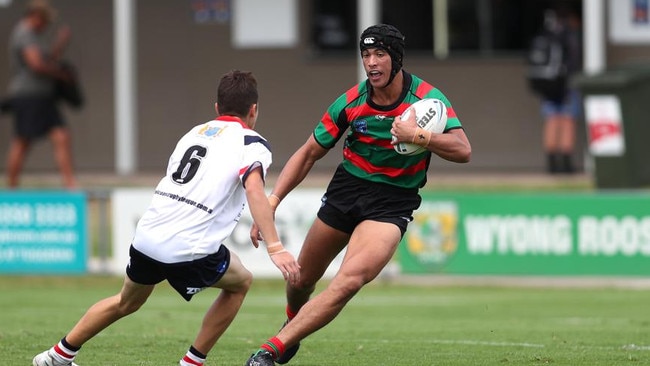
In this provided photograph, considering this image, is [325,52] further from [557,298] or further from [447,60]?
[557,298]

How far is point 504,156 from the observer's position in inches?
875

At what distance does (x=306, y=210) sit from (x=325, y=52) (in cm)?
657

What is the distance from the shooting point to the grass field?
9109 millimetres

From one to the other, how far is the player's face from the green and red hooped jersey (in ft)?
0.64

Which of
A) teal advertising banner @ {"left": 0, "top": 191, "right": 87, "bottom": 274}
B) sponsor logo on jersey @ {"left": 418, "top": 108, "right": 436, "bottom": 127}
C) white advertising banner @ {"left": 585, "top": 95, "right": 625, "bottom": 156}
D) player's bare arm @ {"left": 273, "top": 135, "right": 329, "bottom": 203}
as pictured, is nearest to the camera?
sponsor logo on jersey @ {"left": 418, "top": 108, "right": 436, "bottom": 127}

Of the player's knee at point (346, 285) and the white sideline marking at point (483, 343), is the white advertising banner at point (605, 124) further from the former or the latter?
the player's knee at point (346, 285)

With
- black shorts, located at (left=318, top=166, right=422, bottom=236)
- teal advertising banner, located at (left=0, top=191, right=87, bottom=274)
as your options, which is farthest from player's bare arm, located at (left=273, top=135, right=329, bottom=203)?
teal advertising banner, located at (left=0, top=191, right=87, bottom=274)

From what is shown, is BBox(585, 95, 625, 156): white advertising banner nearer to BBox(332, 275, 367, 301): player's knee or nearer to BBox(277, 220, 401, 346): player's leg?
BBox(277, 220, 401, 346): player's leg

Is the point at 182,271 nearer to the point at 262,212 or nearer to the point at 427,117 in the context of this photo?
the point at 262,212

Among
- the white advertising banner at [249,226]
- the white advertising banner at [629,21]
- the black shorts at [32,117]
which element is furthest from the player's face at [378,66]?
the white advertising banner at [629,21]

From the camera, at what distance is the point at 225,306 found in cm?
788

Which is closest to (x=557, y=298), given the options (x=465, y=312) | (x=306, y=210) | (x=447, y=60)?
(x=465, y=312)

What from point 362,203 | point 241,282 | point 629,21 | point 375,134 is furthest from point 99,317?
point 629,21

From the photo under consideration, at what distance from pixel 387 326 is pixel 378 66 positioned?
424 centimetres
